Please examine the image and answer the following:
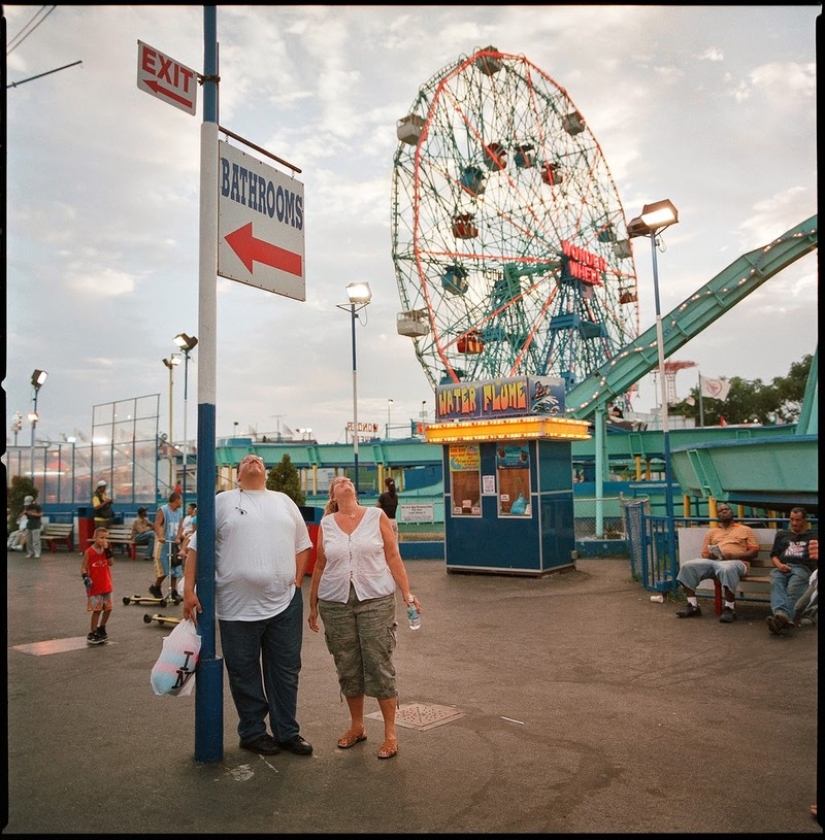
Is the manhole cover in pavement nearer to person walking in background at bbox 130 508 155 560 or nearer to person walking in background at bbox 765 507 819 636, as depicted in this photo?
person walking in background at bbox 765 507 819 636

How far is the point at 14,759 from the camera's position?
4.89 metres

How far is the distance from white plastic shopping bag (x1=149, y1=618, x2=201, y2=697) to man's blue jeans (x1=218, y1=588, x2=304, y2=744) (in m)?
0.25

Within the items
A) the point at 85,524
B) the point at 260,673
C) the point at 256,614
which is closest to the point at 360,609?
the point at 256,614

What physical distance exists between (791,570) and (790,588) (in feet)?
0.65

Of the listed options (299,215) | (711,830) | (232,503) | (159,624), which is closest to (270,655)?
(232,503)

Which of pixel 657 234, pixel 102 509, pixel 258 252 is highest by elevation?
pixel 657 234

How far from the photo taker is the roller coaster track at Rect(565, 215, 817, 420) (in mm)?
21156

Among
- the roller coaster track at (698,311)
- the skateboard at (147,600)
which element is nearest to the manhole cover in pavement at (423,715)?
the skateboard at (147,600)

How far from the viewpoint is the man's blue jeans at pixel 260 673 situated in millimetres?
5074

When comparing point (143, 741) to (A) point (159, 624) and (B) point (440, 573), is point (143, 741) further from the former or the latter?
(B) point (440, 573)

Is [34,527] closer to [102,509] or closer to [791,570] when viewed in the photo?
[102,509]

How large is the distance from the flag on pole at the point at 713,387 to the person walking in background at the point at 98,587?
4497 centimetres

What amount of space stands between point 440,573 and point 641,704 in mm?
9085

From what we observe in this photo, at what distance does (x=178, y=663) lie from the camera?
190 inches
